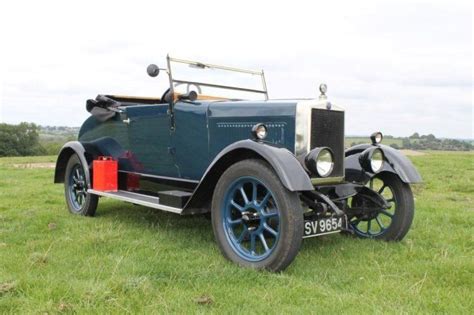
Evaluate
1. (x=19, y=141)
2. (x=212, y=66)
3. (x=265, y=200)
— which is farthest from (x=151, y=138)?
(x=19, y=141)

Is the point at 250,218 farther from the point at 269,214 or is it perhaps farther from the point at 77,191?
the point at 77,191

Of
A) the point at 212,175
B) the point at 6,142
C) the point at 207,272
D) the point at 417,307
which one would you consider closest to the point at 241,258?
the point at 207,272

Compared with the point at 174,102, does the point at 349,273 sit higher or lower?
lower

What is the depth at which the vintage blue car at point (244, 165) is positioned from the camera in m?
3.85

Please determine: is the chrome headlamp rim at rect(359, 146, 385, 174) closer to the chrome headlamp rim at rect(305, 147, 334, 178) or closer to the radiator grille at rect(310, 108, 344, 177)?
the radiator grille at rect(310, 108, 344, 177)

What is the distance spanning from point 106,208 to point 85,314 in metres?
4.09

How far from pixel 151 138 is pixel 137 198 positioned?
745mm

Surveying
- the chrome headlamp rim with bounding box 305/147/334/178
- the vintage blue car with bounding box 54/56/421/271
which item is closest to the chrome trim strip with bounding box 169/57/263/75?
the vintage blue car with bounding box 54/56/421/271

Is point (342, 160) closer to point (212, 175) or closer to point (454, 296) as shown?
point (212, 175)

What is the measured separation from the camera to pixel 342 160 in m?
4.65

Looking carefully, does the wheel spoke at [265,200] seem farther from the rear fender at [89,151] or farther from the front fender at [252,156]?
the rear fender at [89,151]

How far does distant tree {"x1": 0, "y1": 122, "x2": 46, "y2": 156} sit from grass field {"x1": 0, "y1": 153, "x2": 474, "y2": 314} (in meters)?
31.8

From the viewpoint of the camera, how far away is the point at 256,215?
393cm

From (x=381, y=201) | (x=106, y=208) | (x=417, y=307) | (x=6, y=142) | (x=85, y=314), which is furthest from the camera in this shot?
(x=6, y=142)
